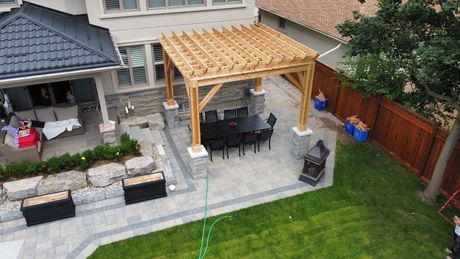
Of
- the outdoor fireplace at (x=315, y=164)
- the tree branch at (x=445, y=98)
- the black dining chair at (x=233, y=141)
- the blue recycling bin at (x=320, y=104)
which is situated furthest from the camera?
the blue recycling bin at (x=320, y=104)

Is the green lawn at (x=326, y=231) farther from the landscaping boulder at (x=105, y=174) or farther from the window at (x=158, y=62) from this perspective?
the window at (x=158, y=62)

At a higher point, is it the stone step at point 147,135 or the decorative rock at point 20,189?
the decorative rock at point 20,189

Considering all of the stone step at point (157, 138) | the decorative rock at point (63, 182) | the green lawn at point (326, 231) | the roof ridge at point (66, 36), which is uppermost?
Answer: the roof ridge at point (66, 36)

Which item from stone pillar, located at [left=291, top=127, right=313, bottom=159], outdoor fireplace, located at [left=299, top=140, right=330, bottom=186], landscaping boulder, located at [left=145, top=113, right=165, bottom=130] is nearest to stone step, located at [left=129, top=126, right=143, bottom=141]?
landscaping boulder, located at [left=145, top=113, right=165, bottom=130]

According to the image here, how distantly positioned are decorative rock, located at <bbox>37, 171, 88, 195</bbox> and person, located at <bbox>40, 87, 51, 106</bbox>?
4.55m

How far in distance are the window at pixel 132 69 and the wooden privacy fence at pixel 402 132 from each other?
8045 mm

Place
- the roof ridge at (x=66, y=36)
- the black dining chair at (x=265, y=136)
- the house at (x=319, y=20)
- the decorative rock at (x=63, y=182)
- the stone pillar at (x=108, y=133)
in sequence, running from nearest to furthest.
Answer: the decorative rock at (x=63, y=182)
the roof ridge at (x=66, y=36)
the stone pillar at (x=108, y=133)
the black dining chair at (x=265, y=136)
the house at (x=319, y=20)

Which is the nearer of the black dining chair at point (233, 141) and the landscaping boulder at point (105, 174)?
the landscaping boulder at point (105, 174)

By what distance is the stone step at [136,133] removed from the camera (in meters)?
13.2

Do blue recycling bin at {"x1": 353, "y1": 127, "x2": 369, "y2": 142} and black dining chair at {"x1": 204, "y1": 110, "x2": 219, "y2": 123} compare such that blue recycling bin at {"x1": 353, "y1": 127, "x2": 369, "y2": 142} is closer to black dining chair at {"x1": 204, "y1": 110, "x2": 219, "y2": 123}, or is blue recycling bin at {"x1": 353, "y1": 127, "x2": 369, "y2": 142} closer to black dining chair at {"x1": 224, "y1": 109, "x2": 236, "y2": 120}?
black dining chair at {"x1": 224, "y1": 109, "x2": 236, "y2": 120}

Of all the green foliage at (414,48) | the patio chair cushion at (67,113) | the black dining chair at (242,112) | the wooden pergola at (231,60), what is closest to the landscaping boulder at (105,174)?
the wooden pergola at (231,60)

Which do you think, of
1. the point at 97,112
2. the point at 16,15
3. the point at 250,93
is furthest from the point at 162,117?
the point at 16,15

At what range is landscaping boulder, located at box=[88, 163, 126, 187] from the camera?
10.8 m

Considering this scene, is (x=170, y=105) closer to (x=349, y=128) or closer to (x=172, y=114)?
(x=172, y=114)
